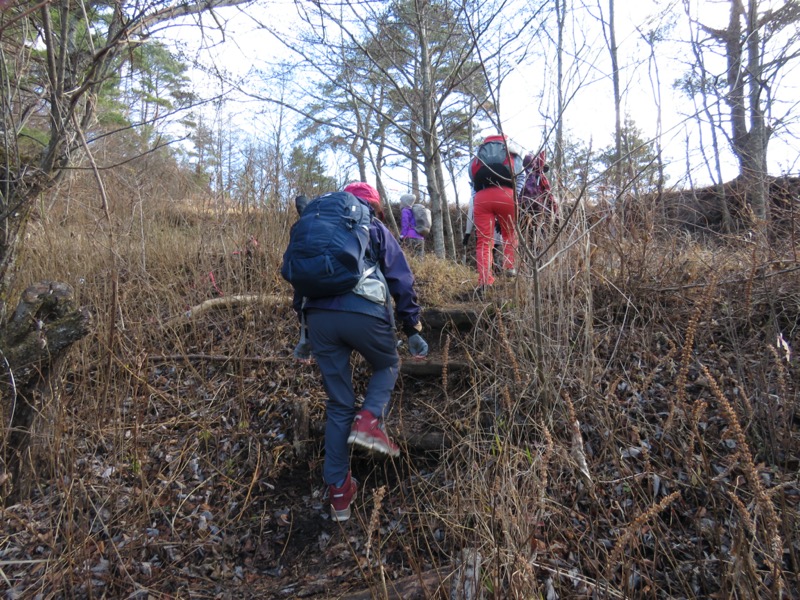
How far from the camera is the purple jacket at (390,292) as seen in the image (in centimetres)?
263

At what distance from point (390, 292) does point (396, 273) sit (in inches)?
5.1

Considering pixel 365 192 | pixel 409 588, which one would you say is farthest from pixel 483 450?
pixel 365 192

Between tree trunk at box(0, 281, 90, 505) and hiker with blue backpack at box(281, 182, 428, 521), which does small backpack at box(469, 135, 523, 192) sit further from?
tree trunk at box(0, 281, 90, 505)

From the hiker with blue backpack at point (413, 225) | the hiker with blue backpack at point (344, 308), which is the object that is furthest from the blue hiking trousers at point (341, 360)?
the hiker with blue backpack at point (413, 225)

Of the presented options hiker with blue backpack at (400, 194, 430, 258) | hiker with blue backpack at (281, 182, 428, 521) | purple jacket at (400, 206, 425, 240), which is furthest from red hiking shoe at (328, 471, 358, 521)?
purple jacket at (400, 206, 425, 240)

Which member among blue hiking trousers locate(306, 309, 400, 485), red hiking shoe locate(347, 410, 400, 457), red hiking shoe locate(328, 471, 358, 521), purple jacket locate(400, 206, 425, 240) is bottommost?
red hiking shoe locate(328, 471, 358, 521)

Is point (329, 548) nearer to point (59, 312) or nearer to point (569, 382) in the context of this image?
point (569, 382)

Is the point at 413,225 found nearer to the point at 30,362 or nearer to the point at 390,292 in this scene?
the point at 390,292

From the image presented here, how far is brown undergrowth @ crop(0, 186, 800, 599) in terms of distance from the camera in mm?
1844

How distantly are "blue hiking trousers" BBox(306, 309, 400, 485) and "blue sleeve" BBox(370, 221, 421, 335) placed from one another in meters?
0.18

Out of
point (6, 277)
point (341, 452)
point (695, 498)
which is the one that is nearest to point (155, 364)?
point (6, 277)

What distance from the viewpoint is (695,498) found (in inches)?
83.7

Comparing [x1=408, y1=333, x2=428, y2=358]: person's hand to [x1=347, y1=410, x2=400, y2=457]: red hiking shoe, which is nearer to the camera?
[x1=347, y1=410, x2=400, y2=457]: red hiking shoe

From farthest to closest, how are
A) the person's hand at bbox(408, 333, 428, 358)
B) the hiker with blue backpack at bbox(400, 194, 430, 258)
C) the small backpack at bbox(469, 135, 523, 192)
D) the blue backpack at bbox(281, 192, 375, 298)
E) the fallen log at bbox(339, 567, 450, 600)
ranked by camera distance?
the hiker with blue backpack at bbox(400, 194, 430, 258) < the small backpack at bbox(469, 135, 523, 192) < the person's hand at bbox(408, 333, 428, 358) < the blue backpack at bbox(281, 192, 375, 298) < the fallen log at bbox(339, 567, 450, 600)
